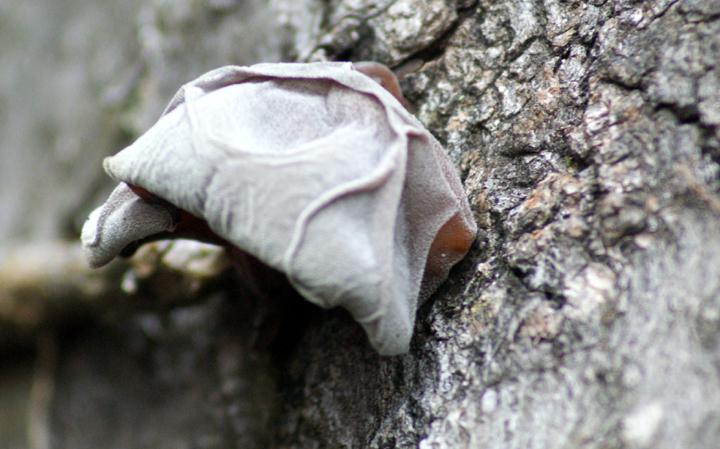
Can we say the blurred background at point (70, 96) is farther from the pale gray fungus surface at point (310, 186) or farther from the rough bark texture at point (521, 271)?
the pale gray fungus surface at point (310, 186)

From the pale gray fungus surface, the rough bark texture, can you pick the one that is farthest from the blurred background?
the pale gray fungus surface

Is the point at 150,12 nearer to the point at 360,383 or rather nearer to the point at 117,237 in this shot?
the point at 117,237

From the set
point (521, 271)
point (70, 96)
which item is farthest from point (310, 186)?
point (70, 96)

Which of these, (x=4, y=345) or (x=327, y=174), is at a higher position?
(x=327, y=174)

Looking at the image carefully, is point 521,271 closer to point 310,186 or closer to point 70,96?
point 310,186

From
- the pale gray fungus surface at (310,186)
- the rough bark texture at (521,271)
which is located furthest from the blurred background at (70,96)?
the pale gray fungus surface at (310,186)

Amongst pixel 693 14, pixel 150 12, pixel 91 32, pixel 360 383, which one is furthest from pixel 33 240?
pixel 693 14

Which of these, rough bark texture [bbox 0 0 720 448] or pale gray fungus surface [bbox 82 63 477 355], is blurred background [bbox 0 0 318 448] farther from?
pale gray fungus surface [bbox 82 63 477 355]
